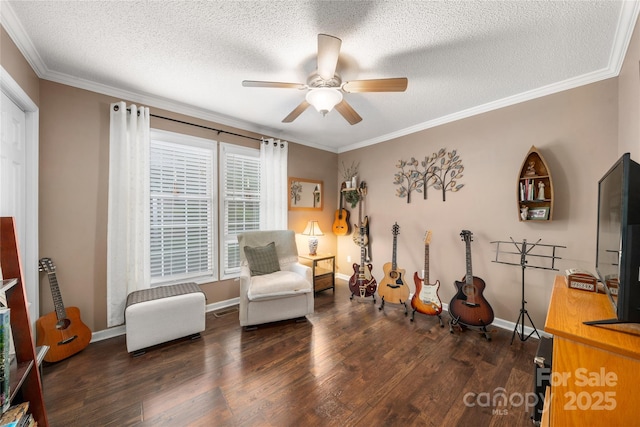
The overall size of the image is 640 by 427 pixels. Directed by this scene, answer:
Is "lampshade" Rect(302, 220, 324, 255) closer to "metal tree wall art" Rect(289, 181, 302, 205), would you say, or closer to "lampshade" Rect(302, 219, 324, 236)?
"lampshade" Rect(302, 219, 324, 236)

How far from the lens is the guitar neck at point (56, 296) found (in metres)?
1.99

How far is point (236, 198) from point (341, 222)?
1918 millimetres

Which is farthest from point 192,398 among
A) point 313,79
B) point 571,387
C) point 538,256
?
point 538,256

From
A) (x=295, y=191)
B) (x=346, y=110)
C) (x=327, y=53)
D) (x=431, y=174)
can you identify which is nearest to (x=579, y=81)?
(x=431, y=174)

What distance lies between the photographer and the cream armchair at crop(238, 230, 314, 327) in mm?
2477

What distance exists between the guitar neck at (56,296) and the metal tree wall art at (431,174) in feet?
12.7

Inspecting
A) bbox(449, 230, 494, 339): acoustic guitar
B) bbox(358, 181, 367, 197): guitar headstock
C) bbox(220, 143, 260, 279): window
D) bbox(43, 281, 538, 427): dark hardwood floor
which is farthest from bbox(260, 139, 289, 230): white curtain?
bbox(449, 230, 494, 339): acoustic guitar

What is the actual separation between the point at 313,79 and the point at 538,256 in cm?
275

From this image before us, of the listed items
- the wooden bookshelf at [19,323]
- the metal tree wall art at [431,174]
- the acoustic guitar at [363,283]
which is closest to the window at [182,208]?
the wooden bookshelf at [19,323]

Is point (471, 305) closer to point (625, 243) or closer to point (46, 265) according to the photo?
point (625, 243)

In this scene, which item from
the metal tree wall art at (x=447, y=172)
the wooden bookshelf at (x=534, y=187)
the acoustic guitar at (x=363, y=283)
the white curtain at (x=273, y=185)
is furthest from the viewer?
the white curtain at (x=273, y=185)

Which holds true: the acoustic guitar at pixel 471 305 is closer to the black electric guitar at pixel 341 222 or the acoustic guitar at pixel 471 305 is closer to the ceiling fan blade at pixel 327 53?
the black electric guitar at pixel 341 222

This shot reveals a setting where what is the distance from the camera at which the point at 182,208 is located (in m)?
2.83

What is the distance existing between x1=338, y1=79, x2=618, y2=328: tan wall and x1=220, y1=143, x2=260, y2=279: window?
2043 mm
